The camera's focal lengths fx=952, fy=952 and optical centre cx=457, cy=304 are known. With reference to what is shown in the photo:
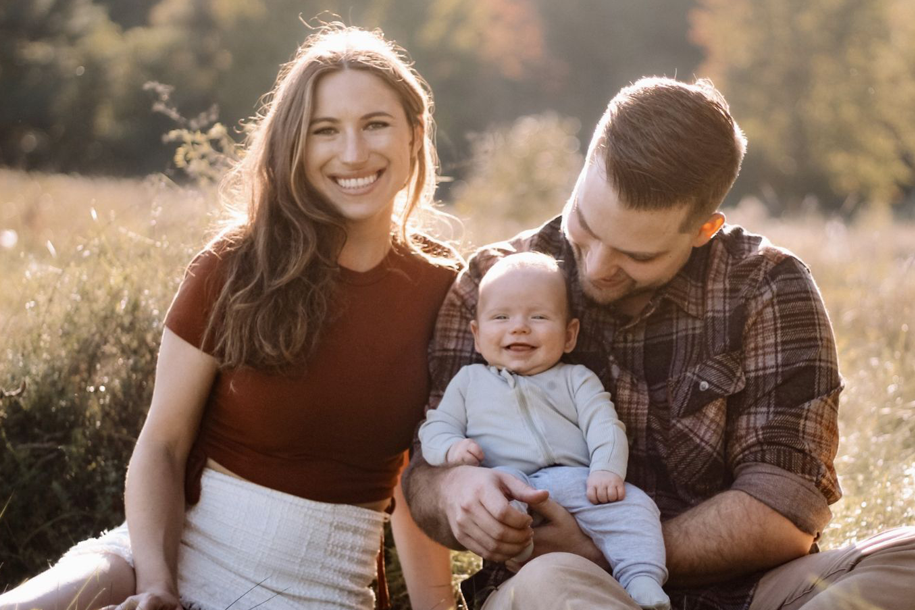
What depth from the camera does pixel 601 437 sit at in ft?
8.76

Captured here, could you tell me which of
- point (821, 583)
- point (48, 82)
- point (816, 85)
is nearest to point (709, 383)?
point (821, 583)

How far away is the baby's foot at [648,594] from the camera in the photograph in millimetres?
2365

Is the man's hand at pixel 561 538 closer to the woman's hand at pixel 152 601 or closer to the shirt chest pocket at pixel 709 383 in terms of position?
the shirt chest pocket at pixel 709 383

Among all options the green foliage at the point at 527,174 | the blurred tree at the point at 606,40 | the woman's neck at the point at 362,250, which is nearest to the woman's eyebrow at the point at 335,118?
the woman's neck at the point at 362,250

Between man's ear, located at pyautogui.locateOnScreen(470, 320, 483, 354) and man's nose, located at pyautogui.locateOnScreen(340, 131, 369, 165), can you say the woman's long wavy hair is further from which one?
man's ear, located at pyautogui.locateOnScreen(470, 320, 483, 354)

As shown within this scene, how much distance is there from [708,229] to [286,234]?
1.34 m

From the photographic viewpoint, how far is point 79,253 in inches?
187

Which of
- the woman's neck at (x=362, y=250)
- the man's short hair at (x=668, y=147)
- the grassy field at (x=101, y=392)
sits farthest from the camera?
the grassy field at (x=101, y=392)

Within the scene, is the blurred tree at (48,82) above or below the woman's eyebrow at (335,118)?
above

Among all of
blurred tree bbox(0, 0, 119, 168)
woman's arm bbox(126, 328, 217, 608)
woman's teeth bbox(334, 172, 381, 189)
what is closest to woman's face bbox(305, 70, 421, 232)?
woman's teeth bbox(334, 172, 381, 189)

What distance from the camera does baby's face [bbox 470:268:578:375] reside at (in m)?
2.80

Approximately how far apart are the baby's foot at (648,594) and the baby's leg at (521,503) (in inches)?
11.0

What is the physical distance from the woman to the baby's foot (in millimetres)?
1006

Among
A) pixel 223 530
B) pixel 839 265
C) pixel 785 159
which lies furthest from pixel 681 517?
pixel 785 159
